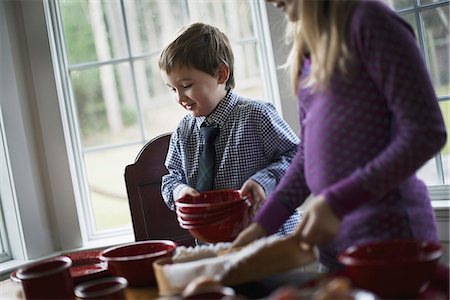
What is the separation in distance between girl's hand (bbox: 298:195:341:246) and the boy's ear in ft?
3.06

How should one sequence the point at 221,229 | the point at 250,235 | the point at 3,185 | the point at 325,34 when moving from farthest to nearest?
the point at 3,185 → the point at 221,229 → the point at 250,235 → the point at 325,34

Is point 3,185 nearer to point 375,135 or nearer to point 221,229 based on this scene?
point 221,229

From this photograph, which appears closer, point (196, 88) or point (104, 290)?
point (104, 290)

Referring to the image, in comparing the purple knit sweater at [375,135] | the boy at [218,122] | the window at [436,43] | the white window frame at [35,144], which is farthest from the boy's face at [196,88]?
the window at [436,43]

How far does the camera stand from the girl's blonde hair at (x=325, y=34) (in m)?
1.16

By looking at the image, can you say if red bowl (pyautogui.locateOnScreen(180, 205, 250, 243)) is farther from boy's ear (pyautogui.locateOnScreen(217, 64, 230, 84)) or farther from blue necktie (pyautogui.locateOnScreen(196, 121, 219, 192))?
boy's ear (pyautogui.locateOnScreen(217, 64, 230, 84))

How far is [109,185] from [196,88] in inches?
36.8

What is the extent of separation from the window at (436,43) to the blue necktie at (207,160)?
78 cm

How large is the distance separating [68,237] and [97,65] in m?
0.72

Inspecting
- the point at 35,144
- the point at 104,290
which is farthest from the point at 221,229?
the point at 35,144

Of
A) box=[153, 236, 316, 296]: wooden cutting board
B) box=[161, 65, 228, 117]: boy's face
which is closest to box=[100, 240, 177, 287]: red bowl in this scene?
box=[153, 236, 316, 296]: wooden cutting board

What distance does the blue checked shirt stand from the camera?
6.17 ft

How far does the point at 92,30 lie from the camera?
8.53 feet

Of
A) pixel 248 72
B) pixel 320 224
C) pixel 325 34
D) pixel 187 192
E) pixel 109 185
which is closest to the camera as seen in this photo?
pixel 320 224
